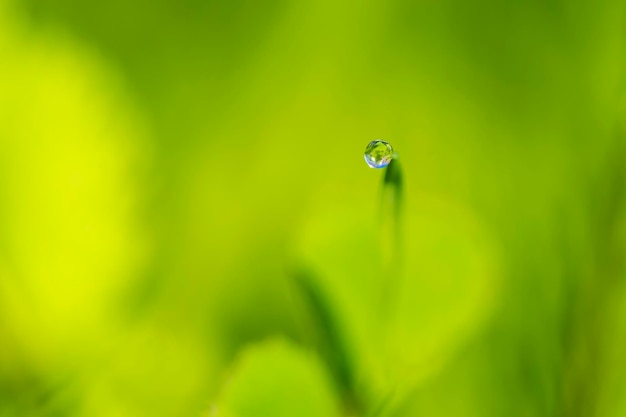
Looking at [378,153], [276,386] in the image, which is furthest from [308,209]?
[276,386]

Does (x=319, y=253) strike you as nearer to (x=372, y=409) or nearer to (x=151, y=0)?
(x=372, y=409)

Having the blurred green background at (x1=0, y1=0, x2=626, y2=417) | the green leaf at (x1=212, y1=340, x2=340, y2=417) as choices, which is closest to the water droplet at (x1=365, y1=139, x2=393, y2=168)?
the blurred green background at (x1=0, y1=0, x2=626, y2=417)

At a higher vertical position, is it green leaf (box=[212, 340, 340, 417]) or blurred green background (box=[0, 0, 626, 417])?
blurred green background (box=[0, 0, 626, 417])

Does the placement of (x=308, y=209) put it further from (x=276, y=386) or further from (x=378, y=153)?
(x=276, y=386)

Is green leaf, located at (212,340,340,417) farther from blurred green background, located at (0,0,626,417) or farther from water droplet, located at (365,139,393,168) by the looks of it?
water droplet, located at (365,139,393,168)

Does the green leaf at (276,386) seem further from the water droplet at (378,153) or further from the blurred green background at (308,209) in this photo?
the water droplet at (378,153)

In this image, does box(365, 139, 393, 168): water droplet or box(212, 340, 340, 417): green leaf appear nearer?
box(212, 340, 340, 417): green leaf
